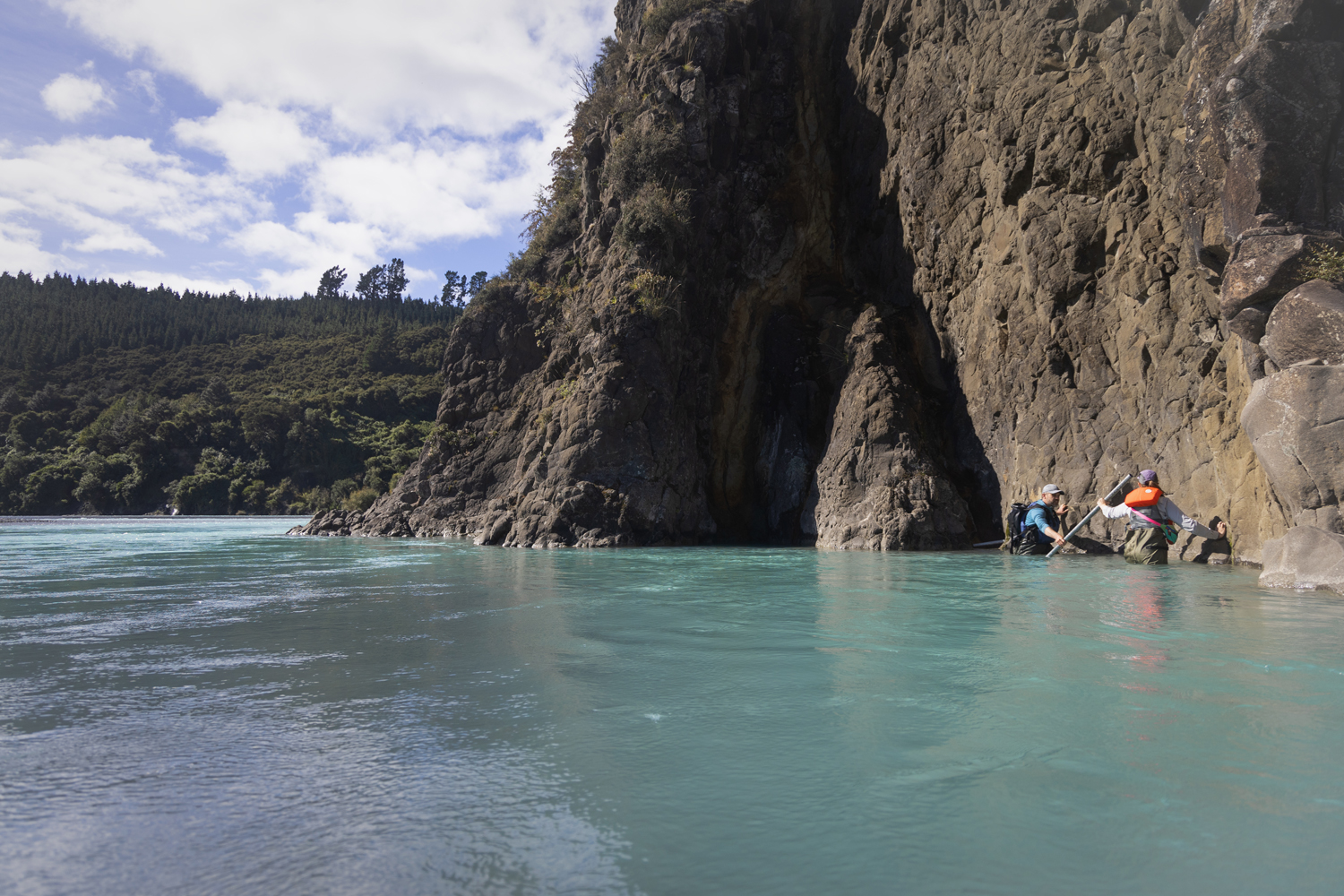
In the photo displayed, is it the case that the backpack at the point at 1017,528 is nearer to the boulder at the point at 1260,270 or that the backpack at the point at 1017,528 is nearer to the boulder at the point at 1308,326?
the boulder at the point at 1260,270

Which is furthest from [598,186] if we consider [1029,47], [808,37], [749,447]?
[1029,47]

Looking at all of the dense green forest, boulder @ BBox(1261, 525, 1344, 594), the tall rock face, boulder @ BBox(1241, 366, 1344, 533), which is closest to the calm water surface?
boulder @ BBox(1261, 525, 1344, 594)

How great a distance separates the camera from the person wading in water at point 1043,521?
14242 millimetres

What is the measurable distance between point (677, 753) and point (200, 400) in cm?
7831

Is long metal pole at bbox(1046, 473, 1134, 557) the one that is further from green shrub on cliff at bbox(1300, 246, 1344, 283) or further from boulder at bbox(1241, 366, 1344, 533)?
green shrub on cliff at bbox(1300, 246, 1344, 283)

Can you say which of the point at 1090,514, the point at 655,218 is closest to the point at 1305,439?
the point at 1090,514

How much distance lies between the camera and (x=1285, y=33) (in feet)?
34.1

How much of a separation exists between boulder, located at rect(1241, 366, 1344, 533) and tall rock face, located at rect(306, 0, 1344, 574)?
311mm

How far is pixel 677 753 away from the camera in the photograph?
10.7ft

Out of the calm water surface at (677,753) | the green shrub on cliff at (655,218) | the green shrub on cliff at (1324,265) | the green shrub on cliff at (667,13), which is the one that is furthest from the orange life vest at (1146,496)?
the green shrub on cliff at (667,13)

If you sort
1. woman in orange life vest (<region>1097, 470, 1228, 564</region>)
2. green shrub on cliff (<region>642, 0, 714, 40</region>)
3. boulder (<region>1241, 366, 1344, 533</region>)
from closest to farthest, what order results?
boulder (<region>1241, 366, 1344, 533</region>) < woman in orange life vest (<region>1097, 470, 1228, 564</region>) < green shrub on cliff (<region>642, 0, 714, 40</region>)

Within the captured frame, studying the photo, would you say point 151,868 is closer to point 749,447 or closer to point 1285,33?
point 1285,33

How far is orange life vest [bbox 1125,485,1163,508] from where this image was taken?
12.3 m

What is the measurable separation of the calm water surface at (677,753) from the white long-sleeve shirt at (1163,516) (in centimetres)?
529
